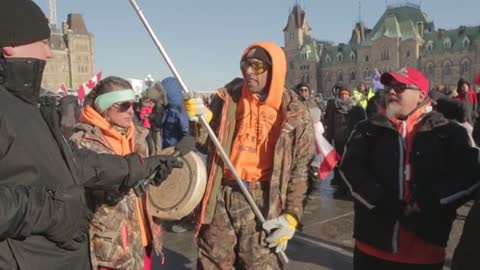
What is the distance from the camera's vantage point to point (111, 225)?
289 centimetres

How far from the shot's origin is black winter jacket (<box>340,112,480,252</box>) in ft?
9.46

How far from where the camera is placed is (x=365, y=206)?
3102 millimetres

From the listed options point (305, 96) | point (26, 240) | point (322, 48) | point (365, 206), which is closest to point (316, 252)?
point (365, 206)

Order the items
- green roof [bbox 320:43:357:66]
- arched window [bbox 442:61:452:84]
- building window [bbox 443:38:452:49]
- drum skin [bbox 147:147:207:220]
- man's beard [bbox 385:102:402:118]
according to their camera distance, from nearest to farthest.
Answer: drum skin [bbox 147:147:207:220], man's beard [bbox 385:102:402:118], building window [bbox 443:38:452:49], arched window [bbox 442:61:452:84], green roof [bbox 320:43:357:66]

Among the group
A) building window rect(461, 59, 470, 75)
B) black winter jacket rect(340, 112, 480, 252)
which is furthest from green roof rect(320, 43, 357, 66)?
black winter jacket rect(340, 112, 480, 252)

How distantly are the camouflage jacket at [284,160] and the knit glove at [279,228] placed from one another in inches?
2.4

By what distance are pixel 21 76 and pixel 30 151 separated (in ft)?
1.01

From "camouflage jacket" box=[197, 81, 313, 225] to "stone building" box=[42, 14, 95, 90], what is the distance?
98402 millimetres

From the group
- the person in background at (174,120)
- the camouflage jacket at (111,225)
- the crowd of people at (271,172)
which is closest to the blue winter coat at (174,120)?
the person in background at (174,120)

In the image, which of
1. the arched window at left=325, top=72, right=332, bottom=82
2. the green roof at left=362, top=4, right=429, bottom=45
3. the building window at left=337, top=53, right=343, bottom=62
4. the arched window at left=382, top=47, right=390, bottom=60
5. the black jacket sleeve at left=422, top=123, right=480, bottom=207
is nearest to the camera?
the black jacket sleeve at left=422, top=123, right=480, bottom=207

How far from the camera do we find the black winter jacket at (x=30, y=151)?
1.74 metres

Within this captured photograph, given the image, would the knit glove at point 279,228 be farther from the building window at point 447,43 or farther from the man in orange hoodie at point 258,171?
the building window at point 447,43

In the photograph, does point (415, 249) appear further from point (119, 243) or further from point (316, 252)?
point (316, 252)

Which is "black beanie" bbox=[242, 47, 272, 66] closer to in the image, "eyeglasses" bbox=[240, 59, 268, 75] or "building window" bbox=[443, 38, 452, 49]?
"eyeglasses" bbox=[240, 59, 268, 75]
